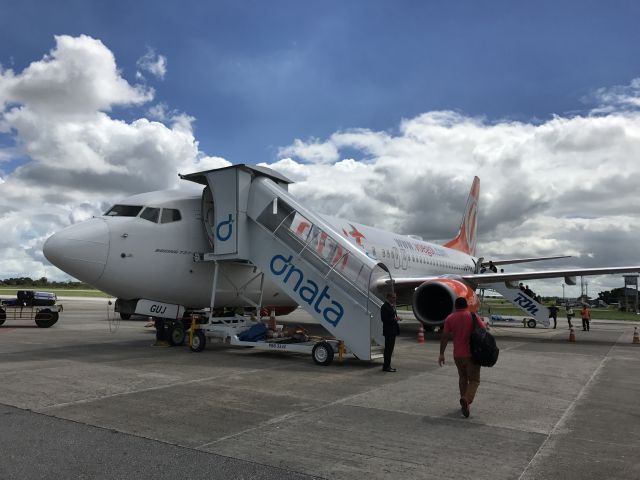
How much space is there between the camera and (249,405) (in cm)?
616

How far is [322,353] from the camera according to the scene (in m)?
9.65

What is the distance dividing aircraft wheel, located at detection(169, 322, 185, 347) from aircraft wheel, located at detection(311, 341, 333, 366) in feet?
13.7

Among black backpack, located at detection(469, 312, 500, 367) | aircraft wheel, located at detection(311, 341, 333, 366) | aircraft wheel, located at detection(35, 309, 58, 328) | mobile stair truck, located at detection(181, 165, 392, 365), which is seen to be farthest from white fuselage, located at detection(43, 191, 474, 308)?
aircraft wheel, located at detection(35, 309, 58, 328)

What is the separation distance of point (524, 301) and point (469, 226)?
10542 millimetres

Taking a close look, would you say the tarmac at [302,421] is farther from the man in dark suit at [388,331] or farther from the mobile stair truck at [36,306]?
the mobile stair truck at [36,306]

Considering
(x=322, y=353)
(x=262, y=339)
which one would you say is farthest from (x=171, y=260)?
(x=322, y=353)

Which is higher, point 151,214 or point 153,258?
point 151,214

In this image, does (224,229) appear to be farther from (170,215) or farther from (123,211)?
(123,211)

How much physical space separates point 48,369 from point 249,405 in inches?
173

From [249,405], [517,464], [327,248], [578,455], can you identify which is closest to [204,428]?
[249,405]

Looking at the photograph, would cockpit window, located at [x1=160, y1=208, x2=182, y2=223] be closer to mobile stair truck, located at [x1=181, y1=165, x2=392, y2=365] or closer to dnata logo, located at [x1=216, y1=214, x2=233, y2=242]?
mobile stair truck, located at [x1=181, y1=165, x2=392, y2=365]

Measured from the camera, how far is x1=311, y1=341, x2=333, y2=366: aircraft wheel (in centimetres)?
958

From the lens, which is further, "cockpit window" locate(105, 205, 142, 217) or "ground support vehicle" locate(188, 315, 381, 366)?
"cockpit window" locate(105, 205, 142, 217)

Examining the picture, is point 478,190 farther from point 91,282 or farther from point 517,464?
point 517,464
